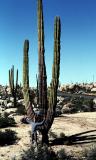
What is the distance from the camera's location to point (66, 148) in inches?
636

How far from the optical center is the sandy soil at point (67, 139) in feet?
51.4

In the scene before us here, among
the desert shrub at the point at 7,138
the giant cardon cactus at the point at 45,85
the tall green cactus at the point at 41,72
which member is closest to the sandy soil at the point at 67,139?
the desert shrub at the point at 7,138

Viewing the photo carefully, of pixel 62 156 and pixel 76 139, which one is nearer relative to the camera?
pixel 62 156

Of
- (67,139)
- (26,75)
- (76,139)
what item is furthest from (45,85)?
(76,139)

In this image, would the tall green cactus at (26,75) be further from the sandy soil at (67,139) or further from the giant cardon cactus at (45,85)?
the sandy soil at (67,139)

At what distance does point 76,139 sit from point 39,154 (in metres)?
4.27

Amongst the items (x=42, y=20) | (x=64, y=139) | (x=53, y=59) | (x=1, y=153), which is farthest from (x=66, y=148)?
(x=42, y=20)

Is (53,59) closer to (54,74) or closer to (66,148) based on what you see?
(54,74)

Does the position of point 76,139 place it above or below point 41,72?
below

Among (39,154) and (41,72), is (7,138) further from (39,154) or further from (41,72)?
(39,154)

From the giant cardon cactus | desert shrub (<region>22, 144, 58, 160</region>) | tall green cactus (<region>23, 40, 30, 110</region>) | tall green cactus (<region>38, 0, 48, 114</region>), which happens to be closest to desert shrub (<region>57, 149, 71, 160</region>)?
desert shrub (<region>22, 144, 58, 160</region>)

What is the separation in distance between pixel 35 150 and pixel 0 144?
10.3 feet

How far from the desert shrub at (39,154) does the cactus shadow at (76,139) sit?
2274mm

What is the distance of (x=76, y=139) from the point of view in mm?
18062
